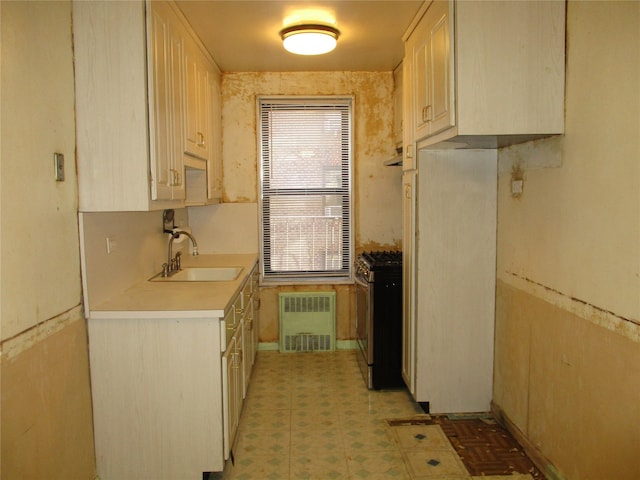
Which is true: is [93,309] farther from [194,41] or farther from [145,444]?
[194,41]

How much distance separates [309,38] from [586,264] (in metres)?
2.19

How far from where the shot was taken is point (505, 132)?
92.5 inches

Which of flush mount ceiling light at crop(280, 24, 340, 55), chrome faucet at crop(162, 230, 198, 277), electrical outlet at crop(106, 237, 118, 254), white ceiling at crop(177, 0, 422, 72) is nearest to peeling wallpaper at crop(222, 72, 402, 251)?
white ceiling at crop(177, 0, 422, 72)

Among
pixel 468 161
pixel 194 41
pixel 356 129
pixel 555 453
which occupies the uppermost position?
pixel 194 41

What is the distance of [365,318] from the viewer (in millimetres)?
3811

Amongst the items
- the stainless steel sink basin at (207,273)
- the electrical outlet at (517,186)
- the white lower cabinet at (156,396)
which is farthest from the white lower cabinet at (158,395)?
the electrical outlet at (517,186)

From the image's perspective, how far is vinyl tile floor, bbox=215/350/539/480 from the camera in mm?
2643

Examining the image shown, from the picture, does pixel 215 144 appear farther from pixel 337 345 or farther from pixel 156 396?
pixel 156 396

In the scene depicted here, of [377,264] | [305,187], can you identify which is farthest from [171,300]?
[305,187]

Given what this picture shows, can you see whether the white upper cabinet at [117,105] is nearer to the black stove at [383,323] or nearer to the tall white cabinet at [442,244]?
the tall white cabinet at [442,244]

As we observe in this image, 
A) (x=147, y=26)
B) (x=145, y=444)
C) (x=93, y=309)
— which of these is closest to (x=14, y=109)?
(x=147, y=26)

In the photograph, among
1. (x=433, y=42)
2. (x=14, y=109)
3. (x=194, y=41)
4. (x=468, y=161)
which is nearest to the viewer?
(x=14, y=109)

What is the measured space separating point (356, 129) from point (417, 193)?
5.28 ft

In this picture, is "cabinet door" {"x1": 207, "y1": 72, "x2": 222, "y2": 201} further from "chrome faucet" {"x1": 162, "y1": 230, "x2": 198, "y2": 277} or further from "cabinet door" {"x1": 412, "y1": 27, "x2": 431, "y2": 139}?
"cabinet door" {"x1": 412, "y1": 27, "x2": 431, "y2": 139}
